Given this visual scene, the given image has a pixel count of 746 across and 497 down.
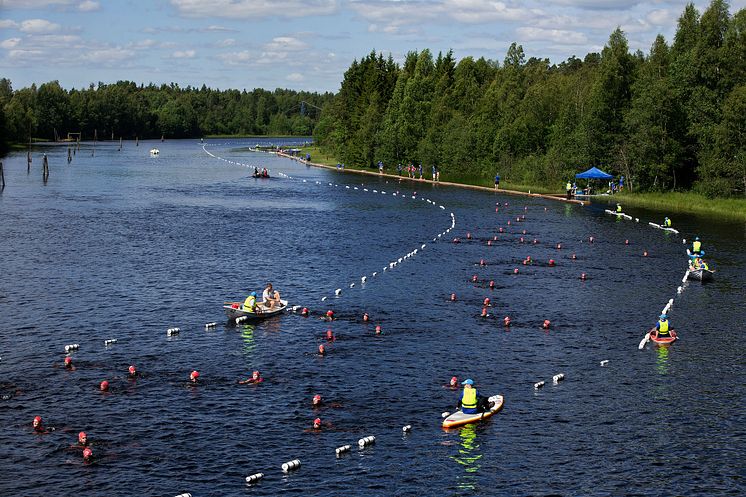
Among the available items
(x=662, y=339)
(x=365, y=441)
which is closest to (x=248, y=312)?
(x=365, y=441)

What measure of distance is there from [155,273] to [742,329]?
192 feet

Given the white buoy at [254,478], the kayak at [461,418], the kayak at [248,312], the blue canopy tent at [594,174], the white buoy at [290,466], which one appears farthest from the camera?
the blue canopy tent at [594,174]

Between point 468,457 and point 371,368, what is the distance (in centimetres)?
1520

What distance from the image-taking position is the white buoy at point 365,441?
49.9 meters

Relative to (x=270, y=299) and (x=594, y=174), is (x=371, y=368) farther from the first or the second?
(x=594, y=174)

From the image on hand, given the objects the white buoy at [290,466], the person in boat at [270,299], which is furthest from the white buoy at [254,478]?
the person in boat at [270,299]

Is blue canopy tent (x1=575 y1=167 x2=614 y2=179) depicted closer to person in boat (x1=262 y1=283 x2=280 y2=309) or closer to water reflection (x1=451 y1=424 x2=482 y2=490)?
person in boat (x1=262 y1=283 x2=280 y2=309)

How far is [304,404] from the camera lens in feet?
184

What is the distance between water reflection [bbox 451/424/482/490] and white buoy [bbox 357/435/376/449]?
4.66m

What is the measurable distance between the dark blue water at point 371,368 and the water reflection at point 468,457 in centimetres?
13

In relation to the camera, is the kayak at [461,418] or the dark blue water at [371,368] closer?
the dark blue water at [371,368]

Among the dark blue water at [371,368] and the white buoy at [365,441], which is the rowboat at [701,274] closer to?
the dark blue water at [371,368]

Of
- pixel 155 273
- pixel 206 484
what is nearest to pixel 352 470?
pixel 206 484

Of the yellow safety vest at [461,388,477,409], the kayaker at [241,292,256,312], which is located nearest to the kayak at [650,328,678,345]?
the yellow safety vest at [461,388,477,409]
